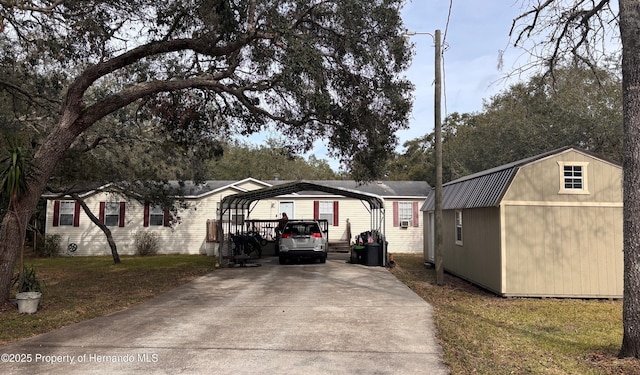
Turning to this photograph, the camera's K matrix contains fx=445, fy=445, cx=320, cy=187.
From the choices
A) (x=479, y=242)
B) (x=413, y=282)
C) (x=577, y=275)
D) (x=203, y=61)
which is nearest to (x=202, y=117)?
(x=203, y=61)

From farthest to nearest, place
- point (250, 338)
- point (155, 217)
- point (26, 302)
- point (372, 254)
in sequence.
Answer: point (155, 217) → point (372, 254) → point (26, 302) → point (250, 338)

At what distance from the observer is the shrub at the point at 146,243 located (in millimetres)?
22641

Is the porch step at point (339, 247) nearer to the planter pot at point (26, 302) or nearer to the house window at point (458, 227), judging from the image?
the house window at point (458, 227)

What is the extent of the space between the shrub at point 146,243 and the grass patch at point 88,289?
3732 millimetres

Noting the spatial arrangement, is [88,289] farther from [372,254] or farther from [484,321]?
[484,321]

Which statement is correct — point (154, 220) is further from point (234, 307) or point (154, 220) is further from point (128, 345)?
point (128, 345)

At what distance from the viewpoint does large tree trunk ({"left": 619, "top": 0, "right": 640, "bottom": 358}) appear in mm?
5398

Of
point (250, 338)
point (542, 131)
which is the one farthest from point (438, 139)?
point (542, 131)

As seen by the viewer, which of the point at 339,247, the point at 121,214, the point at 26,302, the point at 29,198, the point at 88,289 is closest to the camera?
the point at 26,302

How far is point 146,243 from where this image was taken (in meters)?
22.8

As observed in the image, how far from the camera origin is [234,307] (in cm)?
863

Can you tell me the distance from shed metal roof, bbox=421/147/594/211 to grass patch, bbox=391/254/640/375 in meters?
2.39

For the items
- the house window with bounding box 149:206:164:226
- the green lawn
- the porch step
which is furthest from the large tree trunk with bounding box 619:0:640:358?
the house window with bounding box 149:206:164:226

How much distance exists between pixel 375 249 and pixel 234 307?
27.6ft
